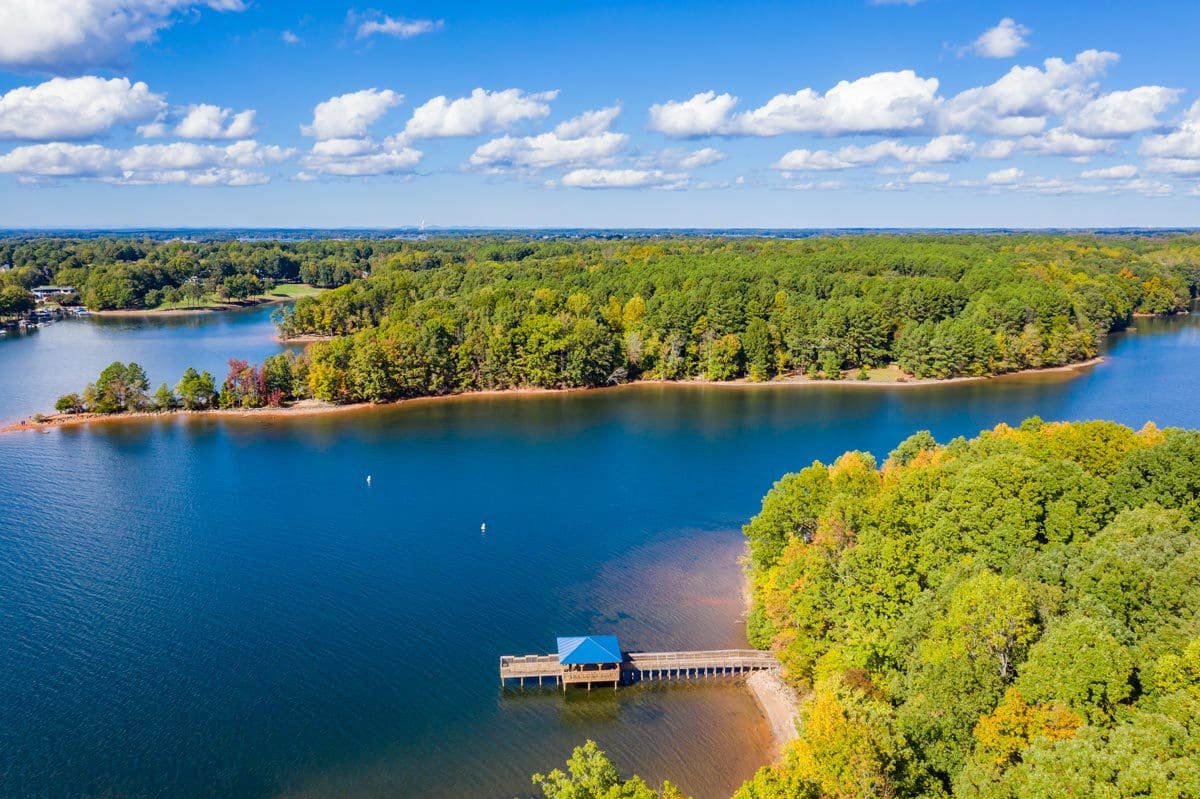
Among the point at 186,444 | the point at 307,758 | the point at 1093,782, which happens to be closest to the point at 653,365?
the point at 186,444

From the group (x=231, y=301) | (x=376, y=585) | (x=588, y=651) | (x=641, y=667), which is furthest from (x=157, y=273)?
(x=641, y=667)

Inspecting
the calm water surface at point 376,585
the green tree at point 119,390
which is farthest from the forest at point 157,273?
the calm water surface at point 376,585

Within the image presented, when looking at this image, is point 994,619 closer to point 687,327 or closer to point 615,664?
point 615,664

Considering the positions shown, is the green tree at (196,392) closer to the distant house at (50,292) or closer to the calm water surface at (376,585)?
the calm water surface at (376,585)

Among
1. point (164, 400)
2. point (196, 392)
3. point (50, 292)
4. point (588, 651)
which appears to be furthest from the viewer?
point (50, 292)

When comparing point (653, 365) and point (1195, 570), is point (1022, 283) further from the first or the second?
point (1195, 570)

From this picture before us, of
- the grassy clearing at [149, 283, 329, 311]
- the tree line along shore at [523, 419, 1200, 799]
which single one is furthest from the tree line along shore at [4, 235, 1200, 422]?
the tree line along shore at [523, 419, 1200, 799]

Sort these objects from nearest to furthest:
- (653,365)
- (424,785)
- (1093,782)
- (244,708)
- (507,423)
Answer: (1093,782) < (424,785) < (244,708) < (507,423) < (653,365)

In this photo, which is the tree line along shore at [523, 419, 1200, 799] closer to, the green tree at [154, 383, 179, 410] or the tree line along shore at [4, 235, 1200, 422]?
the tree line along shore at [4, 235, 1200, 422]
